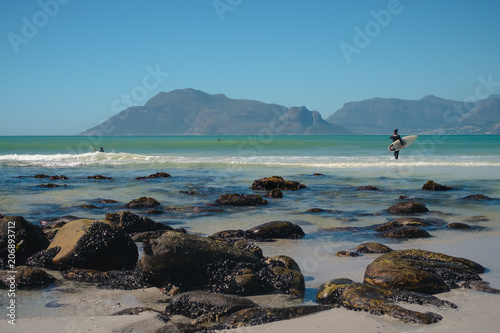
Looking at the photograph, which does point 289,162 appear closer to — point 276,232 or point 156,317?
point 276,232

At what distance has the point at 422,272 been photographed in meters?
6.05

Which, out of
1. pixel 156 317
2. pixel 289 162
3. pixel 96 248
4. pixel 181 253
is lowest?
pixel 156 317

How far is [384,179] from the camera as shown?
878 inches

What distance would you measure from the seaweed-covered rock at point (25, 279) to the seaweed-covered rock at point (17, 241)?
986mm

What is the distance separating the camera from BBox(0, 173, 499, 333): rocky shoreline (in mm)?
5199

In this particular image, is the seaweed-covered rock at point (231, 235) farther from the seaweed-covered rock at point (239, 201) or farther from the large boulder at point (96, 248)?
the seaweed-covered rock at point (239, 201)


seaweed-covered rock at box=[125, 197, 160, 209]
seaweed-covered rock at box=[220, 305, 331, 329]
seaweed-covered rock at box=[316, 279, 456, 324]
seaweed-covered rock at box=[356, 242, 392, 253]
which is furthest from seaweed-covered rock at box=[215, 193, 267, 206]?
seaweed-covered rock at box=[220, 305, 331, 329]

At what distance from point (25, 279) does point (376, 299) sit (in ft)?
15.7

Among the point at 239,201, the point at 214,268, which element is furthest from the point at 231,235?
the point at 239,201

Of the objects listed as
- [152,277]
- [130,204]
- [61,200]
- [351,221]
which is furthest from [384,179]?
[152,277]

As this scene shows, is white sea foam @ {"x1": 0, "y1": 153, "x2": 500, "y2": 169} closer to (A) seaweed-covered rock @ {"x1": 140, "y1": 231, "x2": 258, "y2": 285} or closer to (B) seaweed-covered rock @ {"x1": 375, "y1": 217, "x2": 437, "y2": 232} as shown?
(B) seaweed-covered rock @ {"x1": 375, "y1": 217, "x2": 437, "y2": 232}

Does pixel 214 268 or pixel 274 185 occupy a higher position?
pixel 274 185

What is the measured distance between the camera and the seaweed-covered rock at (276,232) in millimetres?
9438

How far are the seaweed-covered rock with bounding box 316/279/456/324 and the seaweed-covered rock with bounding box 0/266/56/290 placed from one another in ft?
12.8
